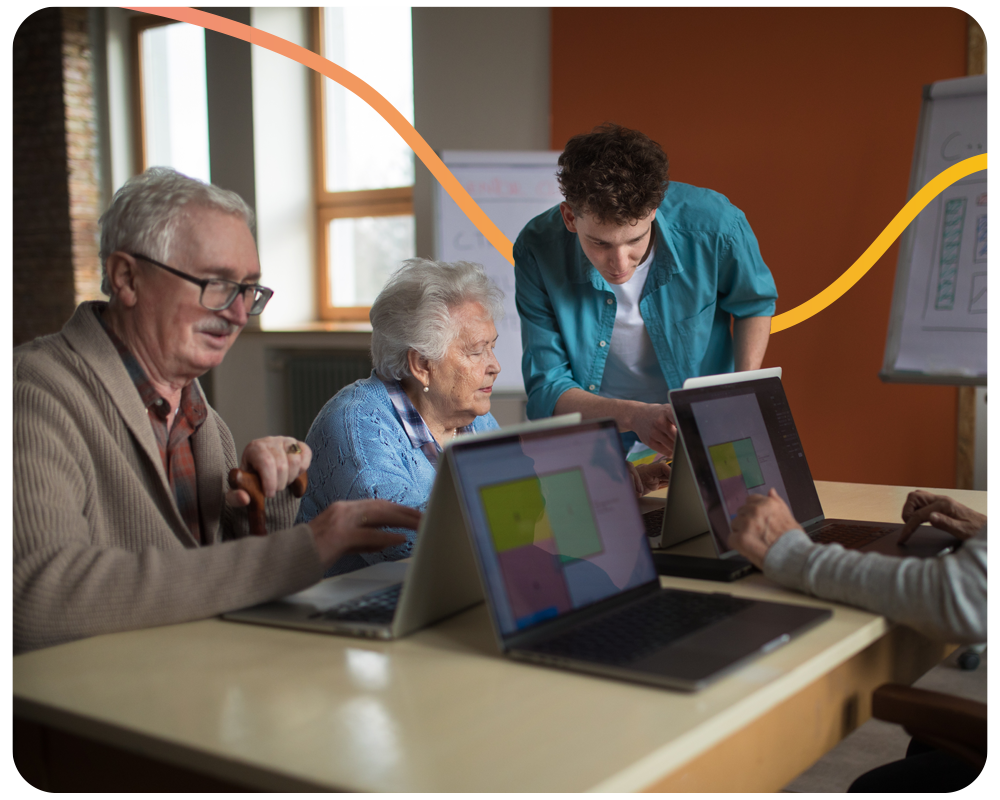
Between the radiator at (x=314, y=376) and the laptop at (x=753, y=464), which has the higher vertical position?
the laptop at (x=753, y=464)

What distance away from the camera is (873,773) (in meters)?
1.44

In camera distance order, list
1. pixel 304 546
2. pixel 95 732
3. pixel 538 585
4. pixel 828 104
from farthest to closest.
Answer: pixel 828 104, pixel 304 546, pixel 538 585, pixel 95 732

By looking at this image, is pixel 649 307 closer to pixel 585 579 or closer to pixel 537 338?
pixel 537 338

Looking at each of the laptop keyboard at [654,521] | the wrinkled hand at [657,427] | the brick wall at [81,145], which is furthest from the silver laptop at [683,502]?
the brick wall at [81,145]

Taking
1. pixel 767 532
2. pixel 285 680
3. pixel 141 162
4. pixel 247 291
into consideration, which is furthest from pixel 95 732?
pixel 141 162

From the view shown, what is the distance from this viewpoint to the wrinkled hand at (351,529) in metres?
1.27

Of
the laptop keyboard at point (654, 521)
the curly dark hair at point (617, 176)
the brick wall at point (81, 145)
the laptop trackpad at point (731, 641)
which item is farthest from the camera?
the brick wall at point (81, 145)

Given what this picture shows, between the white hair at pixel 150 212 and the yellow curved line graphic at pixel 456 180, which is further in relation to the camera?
the yellow curved line graphic at pixel 456 180

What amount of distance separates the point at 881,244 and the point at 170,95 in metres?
4.58

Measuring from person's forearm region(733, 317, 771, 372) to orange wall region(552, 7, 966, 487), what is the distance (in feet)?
4.91

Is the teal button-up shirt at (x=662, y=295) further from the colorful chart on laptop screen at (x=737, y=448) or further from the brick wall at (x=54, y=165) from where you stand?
the brick wall at (x=54, y=165)

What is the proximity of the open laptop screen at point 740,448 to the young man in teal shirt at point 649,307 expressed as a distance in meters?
0.63

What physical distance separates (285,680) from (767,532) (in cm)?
68

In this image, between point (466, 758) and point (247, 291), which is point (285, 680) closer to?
point (466, 758)
